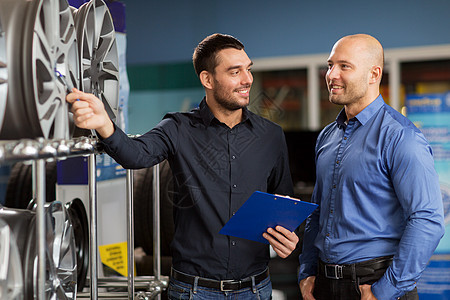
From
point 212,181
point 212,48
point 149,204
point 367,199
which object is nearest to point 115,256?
point 149,204

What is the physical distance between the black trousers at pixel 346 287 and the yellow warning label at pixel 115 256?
102 cm

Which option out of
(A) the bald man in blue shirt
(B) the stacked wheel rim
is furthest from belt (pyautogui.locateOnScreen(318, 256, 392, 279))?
(B) the stacked wheel rim

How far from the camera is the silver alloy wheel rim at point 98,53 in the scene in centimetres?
159

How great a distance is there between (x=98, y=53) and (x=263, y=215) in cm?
78

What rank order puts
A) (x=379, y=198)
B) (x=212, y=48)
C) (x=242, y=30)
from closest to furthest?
(x=379, y=198), (x=212, y=48), (x=242, y=30)

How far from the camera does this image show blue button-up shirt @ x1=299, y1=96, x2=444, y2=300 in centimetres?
179

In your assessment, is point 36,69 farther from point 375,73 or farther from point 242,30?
point 242,30

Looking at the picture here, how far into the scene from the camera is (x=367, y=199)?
1.92 m

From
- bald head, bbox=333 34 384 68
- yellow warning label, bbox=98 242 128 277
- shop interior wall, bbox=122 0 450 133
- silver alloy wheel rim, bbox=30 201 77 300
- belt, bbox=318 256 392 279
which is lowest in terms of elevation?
yellow warning label, bbox=98 242 128 277

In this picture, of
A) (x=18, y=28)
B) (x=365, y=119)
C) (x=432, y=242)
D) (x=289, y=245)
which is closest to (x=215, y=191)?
(x=289, y=245)

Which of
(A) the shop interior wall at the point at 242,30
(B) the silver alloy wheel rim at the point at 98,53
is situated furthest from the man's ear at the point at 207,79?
(A) the shop interior wall at the point at 242,30

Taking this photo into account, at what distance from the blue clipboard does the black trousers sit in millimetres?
283

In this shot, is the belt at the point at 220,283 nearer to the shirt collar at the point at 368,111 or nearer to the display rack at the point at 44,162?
the display rack at the point at 44,162

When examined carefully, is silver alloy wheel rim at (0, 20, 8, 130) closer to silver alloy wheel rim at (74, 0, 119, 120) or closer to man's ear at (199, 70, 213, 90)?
silver alloy wheel rim at (74, 0, 119, 120)
